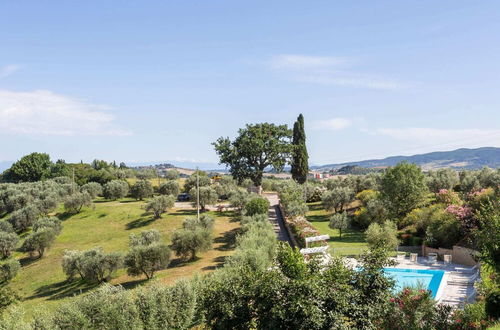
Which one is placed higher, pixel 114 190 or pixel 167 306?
pixel 114 190

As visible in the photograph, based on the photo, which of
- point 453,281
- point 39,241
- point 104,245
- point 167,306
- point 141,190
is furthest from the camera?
point 141,190

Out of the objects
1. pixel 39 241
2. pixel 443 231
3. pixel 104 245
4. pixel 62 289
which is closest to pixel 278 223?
pixel 443 231

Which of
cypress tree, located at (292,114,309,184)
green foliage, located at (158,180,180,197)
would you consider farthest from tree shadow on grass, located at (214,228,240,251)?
cypress tree, located at (292,114,309,184)

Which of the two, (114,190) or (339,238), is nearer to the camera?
(339,238)

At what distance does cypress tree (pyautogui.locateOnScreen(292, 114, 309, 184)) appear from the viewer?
71.2 metres

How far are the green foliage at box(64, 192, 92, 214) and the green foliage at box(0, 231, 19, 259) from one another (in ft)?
40.3

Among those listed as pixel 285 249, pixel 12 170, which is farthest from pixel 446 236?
pixel 12 170

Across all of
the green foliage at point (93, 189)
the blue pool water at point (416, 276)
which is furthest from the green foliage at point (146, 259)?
the green foliage at point (93, 189)

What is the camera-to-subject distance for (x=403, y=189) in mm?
43281

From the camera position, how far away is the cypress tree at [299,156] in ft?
234

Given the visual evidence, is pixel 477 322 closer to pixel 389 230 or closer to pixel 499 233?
pixel 499 233

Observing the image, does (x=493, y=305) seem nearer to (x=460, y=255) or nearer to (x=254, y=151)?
(x=460, y=255)

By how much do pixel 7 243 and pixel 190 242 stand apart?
2326 cm

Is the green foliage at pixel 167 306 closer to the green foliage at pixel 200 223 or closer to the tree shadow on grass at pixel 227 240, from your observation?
the tree shadow on grass at pixel 227 240
